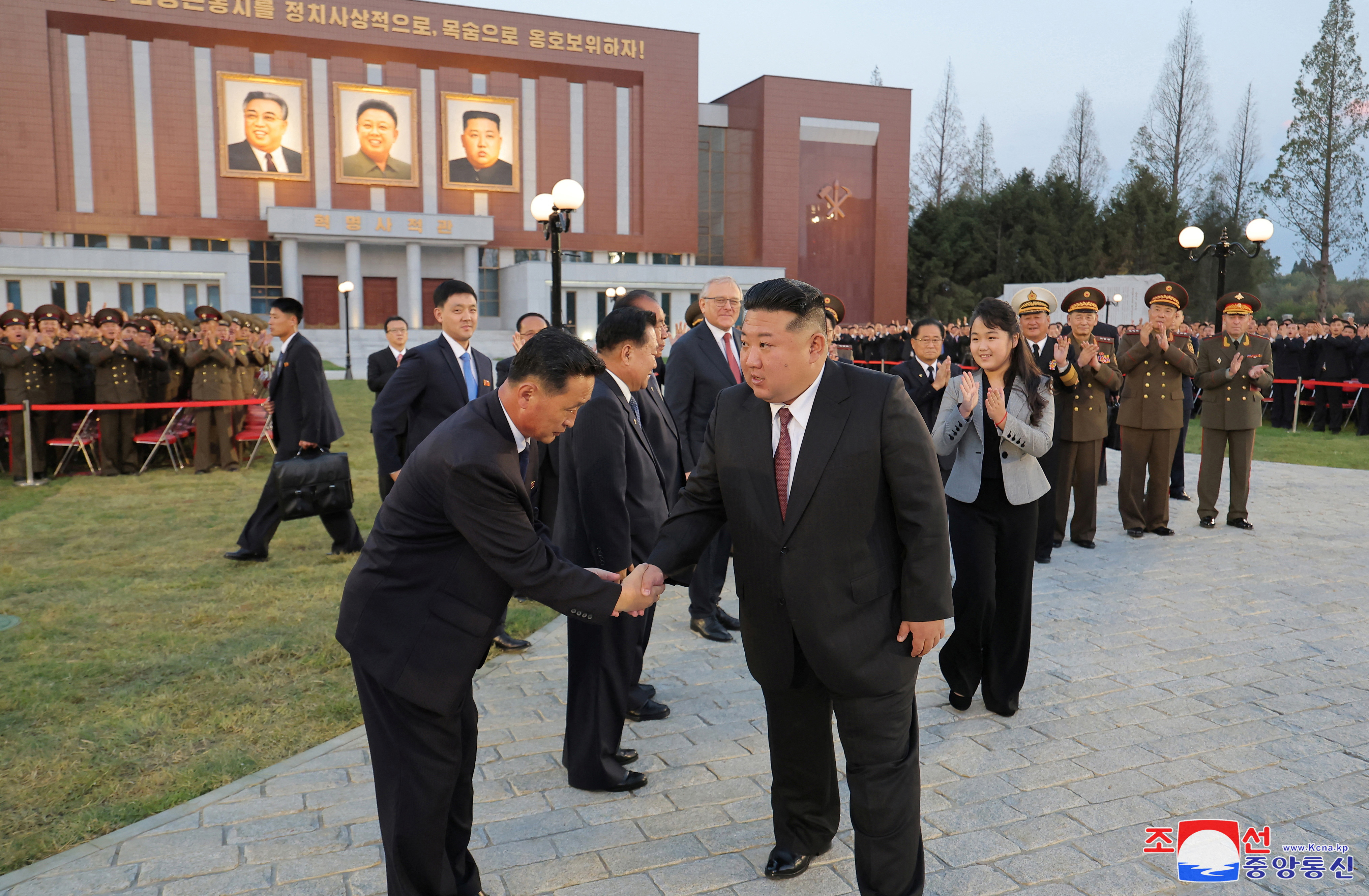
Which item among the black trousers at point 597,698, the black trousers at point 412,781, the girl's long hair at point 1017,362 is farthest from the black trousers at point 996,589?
the black trousers at point 412,781

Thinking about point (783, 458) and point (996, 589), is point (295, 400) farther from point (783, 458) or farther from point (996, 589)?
point (783, 458)

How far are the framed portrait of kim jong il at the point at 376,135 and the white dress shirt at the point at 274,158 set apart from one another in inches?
86.8

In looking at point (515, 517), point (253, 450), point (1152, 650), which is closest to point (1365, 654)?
point (1152, 650)

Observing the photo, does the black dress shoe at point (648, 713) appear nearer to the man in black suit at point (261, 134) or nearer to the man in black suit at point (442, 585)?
the man in black suit at point (442, 585)

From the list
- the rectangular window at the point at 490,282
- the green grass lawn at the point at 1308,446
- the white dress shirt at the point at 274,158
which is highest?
the white dress shirt at the point at 274,158

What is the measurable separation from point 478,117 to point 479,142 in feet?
3.86

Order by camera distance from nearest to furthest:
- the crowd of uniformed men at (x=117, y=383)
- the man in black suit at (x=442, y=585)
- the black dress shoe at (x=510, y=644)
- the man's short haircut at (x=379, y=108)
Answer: the man in black suit at (x=442, y=585) < the black dress shoe at (x=510, y=644) < the crowd of uniformed men at (x=117, y=383) < the man's short haircut at (x=379, y=108)

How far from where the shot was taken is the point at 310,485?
6992 mm

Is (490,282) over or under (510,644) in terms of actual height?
over

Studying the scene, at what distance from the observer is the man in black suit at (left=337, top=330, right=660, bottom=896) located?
8.49 feet

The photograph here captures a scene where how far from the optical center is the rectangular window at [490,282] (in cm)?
4544

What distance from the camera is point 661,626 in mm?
5984

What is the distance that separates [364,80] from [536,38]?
27.3 ft

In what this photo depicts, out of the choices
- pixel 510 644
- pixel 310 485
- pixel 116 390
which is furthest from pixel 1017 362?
pixel 116 390
